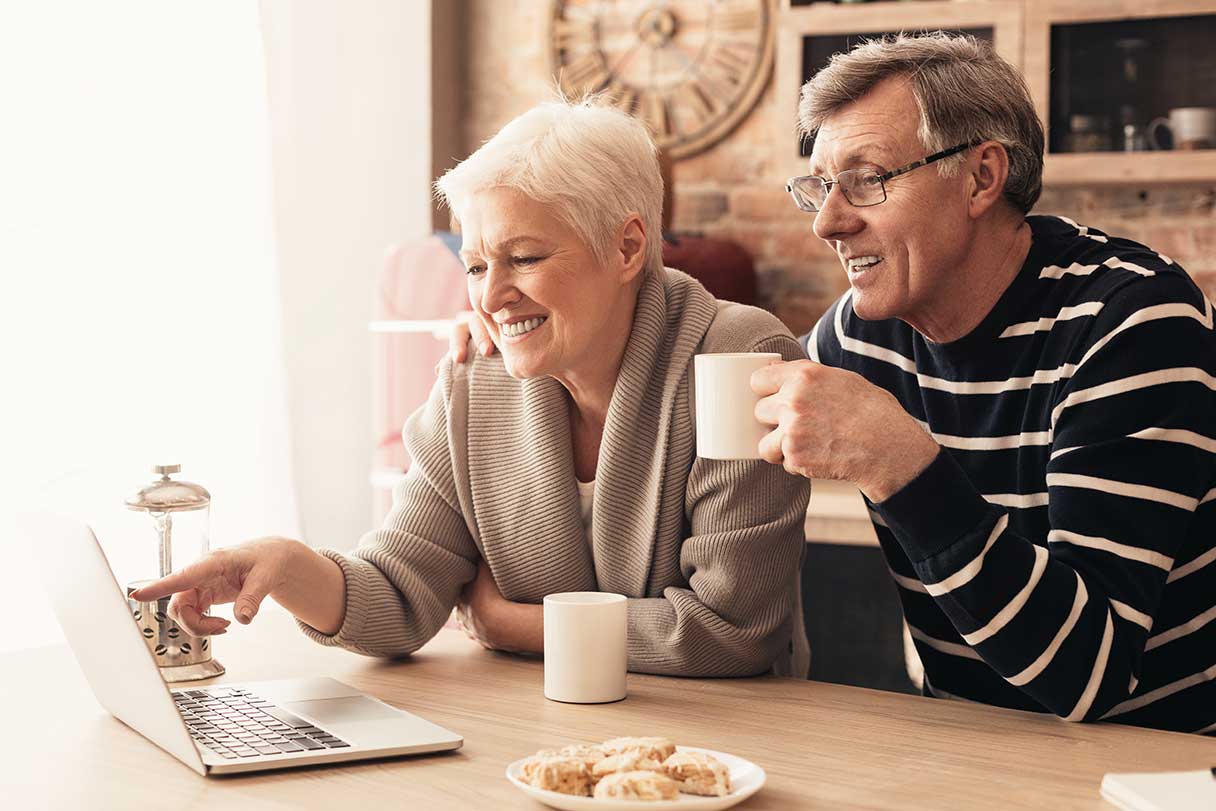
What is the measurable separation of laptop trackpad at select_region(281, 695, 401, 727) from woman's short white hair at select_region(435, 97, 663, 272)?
0.61m

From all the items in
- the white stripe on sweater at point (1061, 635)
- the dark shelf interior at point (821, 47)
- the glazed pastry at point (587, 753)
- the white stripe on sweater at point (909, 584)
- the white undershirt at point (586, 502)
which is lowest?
the white stripe on sweater at point (909, 584)

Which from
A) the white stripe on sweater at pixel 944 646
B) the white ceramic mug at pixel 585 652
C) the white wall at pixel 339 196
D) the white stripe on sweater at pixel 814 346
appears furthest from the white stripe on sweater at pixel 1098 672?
the white wall at pixel 339 196

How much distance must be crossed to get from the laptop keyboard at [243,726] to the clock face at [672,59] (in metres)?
2.82

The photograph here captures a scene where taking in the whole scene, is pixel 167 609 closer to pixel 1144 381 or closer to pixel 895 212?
pixel 895 212

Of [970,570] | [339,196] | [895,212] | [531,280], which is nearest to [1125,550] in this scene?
[970,570]

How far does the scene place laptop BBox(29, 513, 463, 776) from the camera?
112 centimetres

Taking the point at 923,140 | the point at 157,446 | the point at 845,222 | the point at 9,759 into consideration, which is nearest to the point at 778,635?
the point at 845,222

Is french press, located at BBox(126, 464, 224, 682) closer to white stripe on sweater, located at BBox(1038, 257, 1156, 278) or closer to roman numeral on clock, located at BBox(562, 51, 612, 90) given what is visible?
white stripe on sweater, located at BBox(1038, 257, 1156, 278)

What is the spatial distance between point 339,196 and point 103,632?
2.92 meters

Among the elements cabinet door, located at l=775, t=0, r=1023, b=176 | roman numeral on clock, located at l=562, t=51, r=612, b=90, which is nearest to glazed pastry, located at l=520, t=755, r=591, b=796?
cabinet door, located at l=775, t=0, r=1023, b=176

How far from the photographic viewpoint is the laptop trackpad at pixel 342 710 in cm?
124

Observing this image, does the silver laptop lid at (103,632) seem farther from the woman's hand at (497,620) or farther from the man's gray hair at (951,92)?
the man's gray hair at (951,92)

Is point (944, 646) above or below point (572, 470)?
below

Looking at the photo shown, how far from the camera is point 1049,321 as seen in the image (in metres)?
1.52
